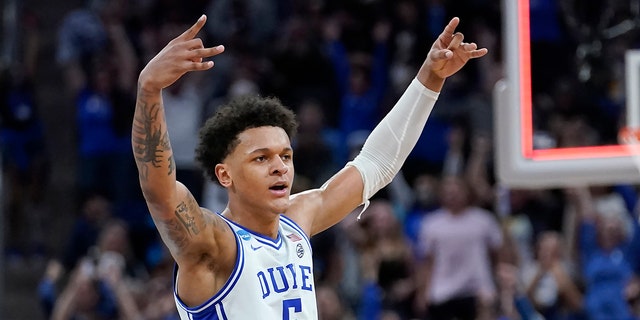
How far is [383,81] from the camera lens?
13547 millimetres

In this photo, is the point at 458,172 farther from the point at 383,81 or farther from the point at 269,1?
the point at 269,1

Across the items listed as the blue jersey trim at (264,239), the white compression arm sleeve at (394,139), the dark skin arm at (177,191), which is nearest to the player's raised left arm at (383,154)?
the white compression arm sleeve at (394,139)

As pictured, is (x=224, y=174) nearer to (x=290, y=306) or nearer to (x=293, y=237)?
(x=293, y=237)

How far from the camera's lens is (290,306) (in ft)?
17.3

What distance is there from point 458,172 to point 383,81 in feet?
6.87

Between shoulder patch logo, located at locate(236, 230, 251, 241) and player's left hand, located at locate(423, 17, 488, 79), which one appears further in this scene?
player's left hand, located at locate(423, 17, 488, 79)

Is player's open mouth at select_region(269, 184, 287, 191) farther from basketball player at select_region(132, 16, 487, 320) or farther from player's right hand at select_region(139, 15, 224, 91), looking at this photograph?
player's right hand at select_region(139, 15, 224, 91)

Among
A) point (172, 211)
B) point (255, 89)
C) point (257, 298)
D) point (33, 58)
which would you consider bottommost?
point (257, 298)

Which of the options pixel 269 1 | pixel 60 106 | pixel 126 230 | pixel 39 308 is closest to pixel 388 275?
pixel 126 230

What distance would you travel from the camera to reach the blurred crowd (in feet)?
32.8

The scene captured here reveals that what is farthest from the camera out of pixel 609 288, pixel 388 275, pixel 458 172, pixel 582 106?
pixel 458 172

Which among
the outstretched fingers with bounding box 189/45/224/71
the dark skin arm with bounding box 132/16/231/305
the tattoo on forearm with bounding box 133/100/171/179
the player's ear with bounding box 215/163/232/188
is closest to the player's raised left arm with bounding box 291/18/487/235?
the player's ear with bounding box 215/163/232/188

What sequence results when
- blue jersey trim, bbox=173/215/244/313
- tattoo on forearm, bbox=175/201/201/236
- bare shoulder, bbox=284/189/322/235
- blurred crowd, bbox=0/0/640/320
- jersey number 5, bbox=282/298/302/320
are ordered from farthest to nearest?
blurred crowd, bbox=0/0/640/320
bare shoulder, bbox=284/189/322/235
jersey number 5, bbox=282/298/302/320
blue jersey trim, bbox=173/215/244/313
tattoo on forearm, bbox=175/201/201/236

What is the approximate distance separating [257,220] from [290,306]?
46cm
